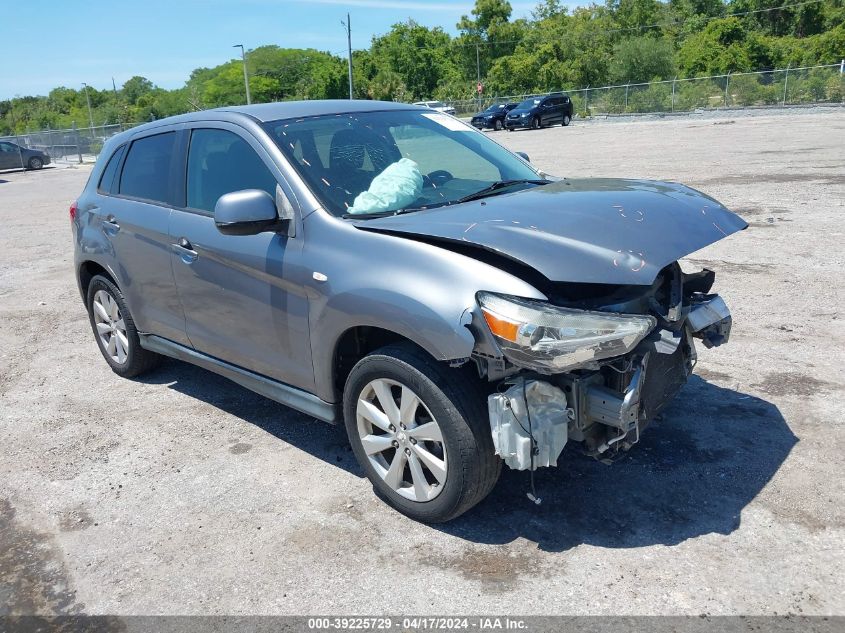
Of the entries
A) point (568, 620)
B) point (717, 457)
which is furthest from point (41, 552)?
point (717, 457)

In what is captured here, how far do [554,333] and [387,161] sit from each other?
5.65 feet

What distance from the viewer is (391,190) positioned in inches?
154

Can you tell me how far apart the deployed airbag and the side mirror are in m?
0.42

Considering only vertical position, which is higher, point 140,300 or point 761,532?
point 140,300

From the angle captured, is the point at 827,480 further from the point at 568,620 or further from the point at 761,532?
the point at 568,620

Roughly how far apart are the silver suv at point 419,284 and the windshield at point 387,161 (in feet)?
0.04

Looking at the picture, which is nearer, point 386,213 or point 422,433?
point 422,433

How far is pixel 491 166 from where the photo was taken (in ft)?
15.2

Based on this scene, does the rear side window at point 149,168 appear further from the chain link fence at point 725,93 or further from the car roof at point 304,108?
the chain link fence at point 725,93

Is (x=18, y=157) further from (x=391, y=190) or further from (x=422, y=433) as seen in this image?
(x=422, y=433)

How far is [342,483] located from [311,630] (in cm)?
114

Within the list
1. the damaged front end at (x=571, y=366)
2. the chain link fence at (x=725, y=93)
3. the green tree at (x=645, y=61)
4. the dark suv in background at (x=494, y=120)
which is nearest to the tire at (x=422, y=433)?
the damaged front end at (x=571, y=366)

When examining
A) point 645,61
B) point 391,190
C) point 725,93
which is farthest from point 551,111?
point 391,190

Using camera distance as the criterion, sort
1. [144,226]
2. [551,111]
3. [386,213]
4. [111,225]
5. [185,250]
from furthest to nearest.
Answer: [551,111] < [111,225] < [144,226] < [185,250] < [386,213]
